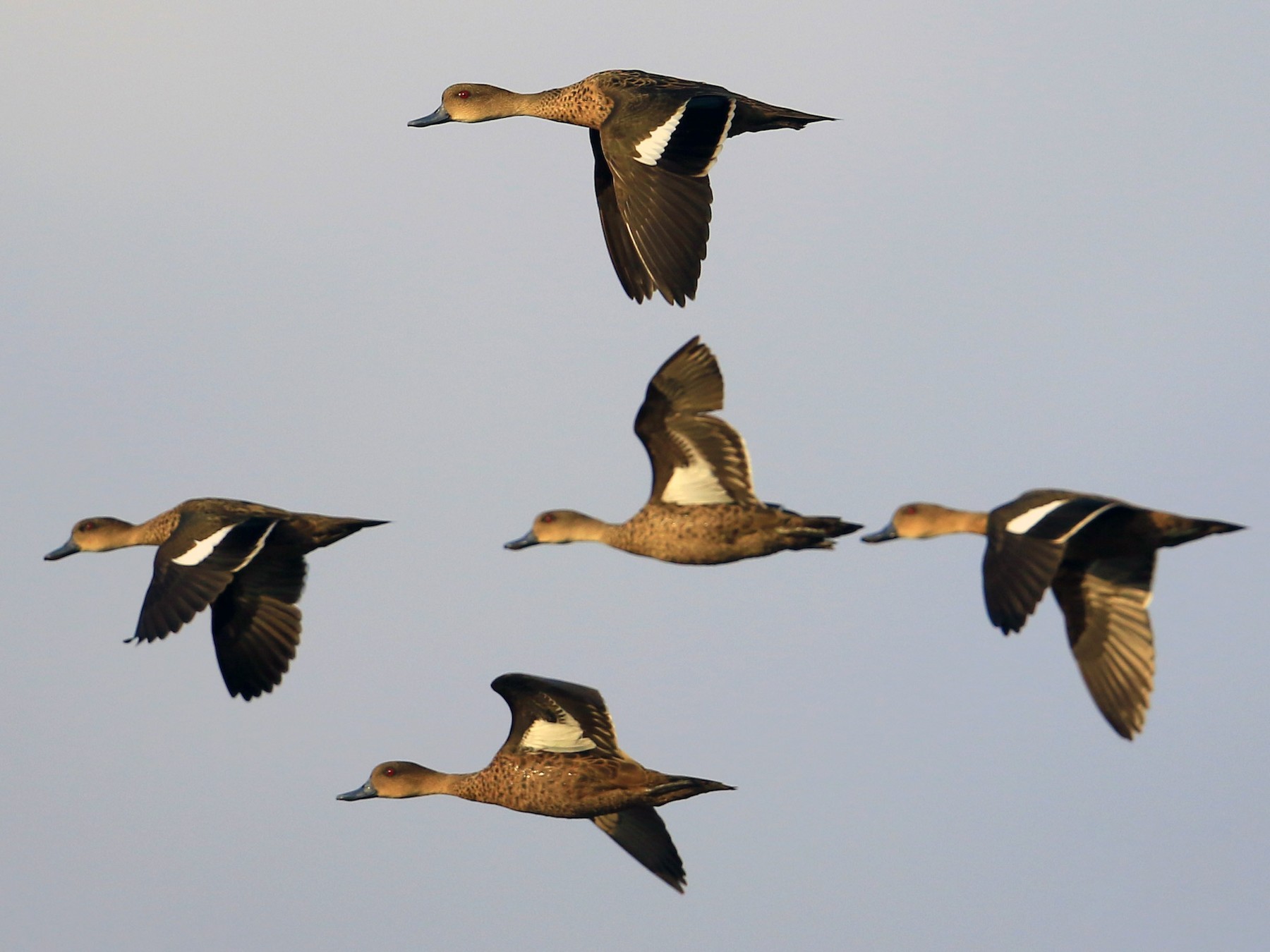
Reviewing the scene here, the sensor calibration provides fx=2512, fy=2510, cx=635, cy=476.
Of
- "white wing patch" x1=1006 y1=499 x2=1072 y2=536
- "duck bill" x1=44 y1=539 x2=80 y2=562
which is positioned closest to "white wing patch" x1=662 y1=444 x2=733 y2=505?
"white wing patch" x1=1006 y1=499 x2=1072 y2=536

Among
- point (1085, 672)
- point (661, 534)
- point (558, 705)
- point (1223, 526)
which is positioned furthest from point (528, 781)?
point (1223, 526)

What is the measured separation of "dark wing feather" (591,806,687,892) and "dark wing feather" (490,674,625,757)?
0.83m

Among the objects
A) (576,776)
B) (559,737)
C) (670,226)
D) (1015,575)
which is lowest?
(576,776)

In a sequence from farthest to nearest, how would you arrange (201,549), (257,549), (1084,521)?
1. (257,549)
2. (201,549)
3. (1084,521)

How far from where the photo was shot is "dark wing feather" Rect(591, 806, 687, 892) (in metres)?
20.3

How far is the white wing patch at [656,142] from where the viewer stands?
60.6 ft

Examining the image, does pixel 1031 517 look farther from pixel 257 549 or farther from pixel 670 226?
pixel 257 549

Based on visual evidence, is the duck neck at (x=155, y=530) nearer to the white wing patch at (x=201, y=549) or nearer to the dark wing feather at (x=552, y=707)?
→ the white wing patch at (x=201, y=549)

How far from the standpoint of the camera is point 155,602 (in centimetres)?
1894

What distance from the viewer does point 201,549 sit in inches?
771

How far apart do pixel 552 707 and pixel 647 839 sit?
1528 mm

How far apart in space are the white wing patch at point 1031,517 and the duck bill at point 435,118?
6.96 meters

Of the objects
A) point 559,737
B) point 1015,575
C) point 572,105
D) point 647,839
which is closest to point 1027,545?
point 1015,575

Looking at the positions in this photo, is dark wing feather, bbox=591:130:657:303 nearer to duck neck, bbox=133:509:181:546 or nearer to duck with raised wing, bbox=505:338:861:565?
duck with raised wing, bbox=505:338:861:565
